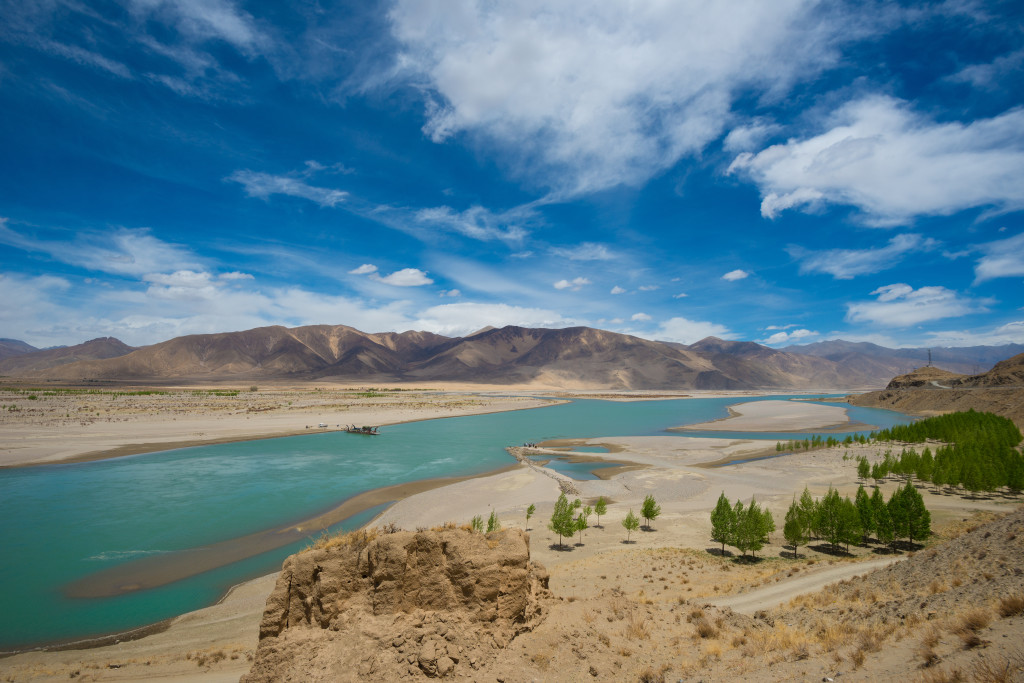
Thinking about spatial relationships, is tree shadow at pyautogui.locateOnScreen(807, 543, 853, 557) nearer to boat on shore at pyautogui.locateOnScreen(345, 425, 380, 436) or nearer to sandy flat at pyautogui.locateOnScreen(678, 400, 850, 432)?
boat on shore at pyautogui.locateOnScreen(345, 425, 380, 436)

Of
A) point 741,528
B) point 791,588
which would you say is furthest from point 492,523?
point 741,528

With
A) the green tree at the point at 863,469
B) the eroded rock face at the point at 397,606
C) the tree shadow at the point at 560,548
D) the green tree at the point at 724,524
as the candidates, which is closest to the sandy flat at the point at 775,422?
the green tree at the point at 863,469

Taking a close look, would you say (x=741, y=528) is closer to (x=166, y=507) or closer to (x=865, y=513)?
(x=865, y=513)

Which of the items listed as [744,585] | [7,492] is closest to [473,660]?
[744,585]

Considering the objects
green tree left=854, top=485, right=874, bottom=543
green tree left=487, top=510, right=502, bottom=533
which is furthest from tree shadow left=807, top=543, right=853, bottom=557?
green tree left=487, top=510, right=502, bottom=533

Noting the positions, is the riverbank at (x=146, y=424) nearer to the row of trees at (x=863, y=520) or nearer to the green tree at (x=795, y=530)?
the green tree at (x=795, y=530)
